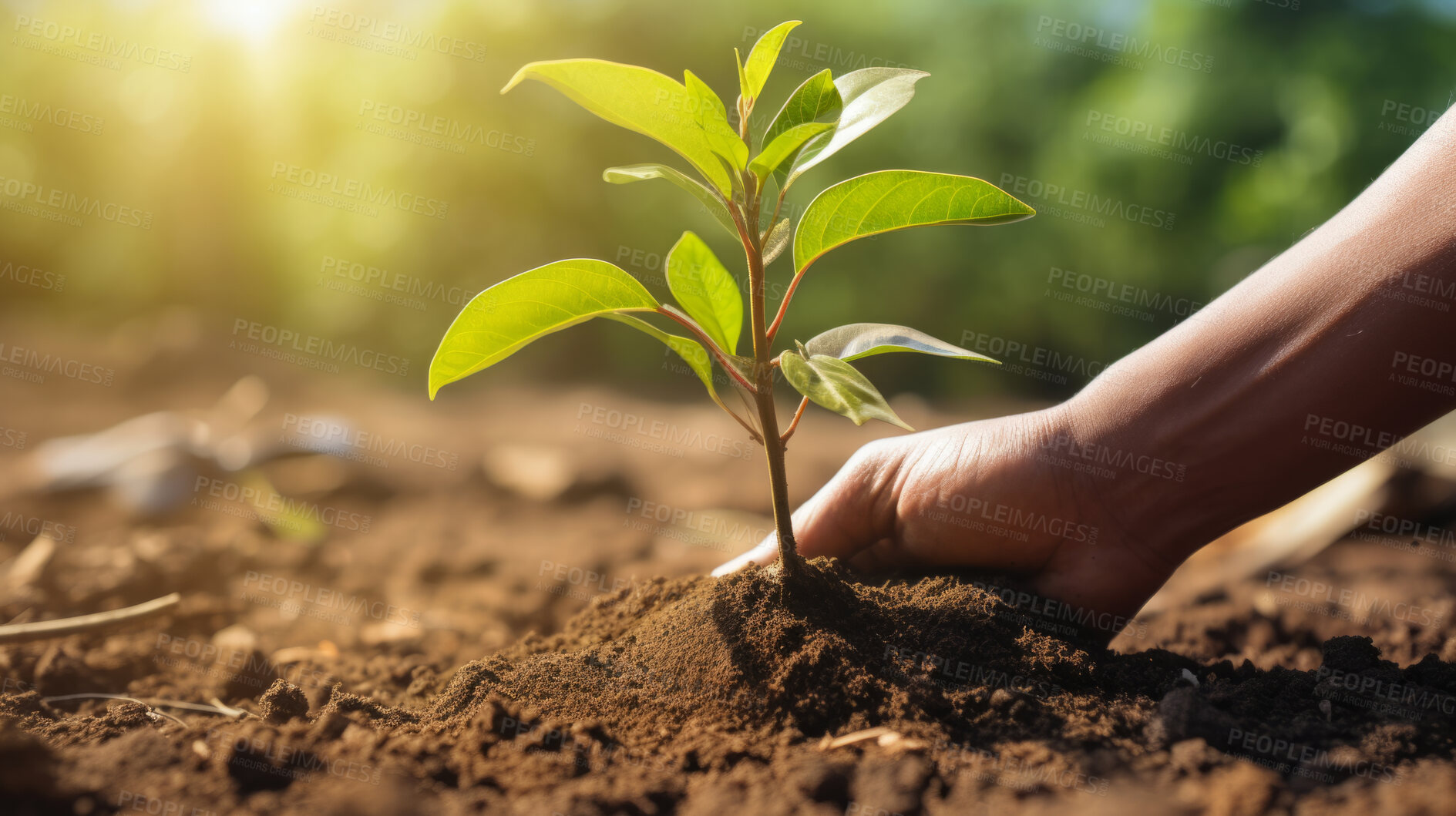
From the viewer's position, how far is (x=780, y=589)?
49.2 inches

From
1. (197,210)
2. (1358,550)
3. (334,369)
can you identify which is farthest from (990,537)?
(197,210)

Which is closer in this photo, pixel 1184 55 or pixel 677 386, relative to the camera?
pixel 1184 55

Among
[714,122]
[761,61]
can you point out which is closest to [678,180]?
[714,122]

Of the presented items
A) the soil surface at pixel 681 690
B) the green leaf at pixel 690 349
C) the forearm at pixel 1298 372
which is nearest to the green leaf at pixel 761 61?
the green leaf at pixel 690 349

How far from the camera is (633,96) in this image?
3.29 feet

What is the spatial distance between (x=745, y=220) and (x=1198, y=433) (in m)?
1.01

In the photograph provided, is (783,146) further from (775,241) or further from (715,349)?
(715,349)

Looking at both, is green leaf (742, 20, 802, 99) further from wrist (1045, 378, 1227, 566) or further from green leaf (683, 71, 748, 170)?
wrist (1045, 378, 1227, 566)

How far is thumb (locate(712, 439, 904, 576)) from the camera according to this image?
161cm

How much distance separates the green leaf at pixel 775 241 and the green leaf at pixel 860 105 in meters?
0.07

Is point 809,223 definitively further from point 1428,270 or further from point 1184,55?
point 1184,55

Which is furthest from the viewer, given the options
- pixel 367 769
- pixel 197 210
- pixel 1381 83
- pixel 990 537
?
pixel 197 210

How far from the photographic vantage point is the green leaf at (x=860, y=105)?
42.6 inches

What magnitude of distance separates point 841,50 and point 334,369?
180 inches
